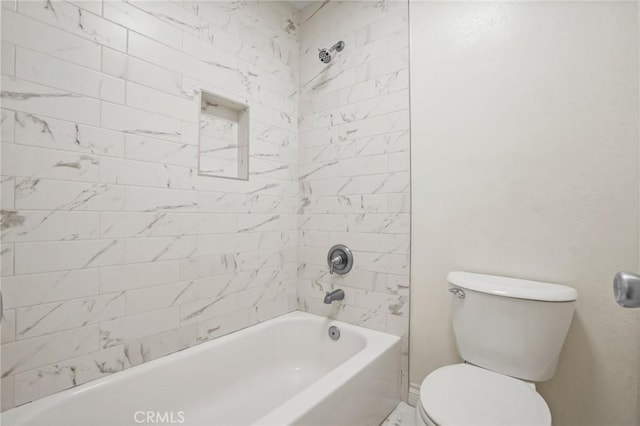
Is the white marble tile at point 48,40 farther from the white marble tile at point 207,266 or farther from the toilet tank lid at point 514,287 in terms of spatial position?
the toilet tank lid at point 514,287

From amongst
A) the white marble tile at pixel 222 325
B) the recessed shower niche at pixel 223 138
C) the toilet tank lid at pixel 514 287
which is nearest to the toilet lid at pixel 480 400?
the toilet tank lid at pixel 514 287

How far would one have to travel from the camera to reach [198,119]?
155 cm

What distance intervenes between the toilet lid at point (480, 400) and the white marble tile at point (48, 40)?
1802mm

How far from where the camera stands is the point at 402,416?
62.4 inches

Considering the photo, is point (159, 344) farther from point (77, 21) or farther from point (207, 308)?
point (77, 21)

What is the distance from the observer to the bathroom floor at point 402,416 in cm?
153

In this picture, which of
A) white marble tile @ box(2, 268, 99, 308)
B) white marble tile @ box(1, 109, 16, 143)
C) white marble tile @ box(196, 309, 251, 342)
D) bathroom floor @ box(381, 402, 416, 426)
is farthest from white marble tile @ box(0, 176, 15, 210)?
bathroom floor @ box(381, 402, 416, 426)

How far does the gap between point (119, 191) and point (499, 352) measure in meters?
1.73

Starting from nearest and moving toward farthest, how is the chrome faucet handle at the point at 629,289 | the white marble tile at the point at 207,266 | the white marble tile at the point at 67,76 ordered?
the chrome faucet handle at the point at 629,289
the white marble tile at the point at 67,76
the white marble tile at the point at 207,266

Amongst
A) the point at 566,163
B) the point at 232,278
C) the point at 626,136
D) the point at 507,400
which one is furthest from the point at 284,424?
the point at 626,136

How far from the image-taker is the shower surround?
42.6 inches

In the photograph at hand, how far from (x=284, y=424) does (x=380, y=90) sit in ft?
5.59

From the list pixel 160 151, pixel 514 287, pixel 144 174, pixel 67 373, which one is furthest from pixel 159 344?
pixel 514 287

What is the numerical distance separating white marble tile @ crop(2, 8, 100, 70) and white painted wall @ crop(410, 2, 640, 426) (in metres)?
1.52
